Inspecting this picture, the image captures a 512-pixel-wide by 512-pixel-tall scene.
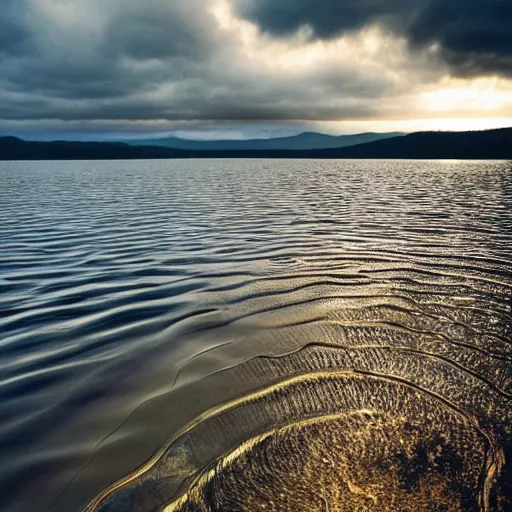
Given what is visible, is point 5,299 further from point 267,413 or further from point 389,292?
point 389,292

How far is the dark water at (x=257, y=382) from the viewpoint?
3338mm

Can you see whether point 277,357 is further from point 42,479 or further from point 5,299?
point 5,299

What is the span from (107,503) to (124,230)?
47.7ft

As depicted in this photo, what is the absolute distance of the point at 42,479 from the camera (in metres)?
3.54

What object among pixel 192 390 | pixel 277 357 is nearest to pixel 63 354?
pixel 192 390

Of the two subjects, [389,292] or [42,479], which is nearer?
[42,479]

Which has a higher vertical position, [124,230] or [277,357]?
[277,357]

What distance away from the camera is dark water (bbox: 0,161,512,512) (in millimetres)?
3338

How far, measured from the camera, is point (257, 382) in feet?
16.5

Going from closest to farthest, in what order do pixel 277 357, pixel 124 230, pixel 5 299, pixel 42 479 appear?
1. pixel 42 479
2. pixel 277 357
3. pixel 5 299
4. pixel 124 230

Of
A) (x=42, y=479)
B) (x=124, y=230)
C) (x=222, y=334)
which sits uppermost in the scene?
(x=42, y=479)

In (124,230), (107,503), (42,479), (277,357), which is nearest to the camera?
(107,503)

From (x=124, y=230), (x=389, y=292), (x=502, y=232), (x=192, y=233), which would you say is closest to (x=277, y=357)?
(x=389, y=292)

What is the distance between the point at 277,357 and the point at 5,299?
6099mm
